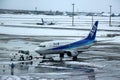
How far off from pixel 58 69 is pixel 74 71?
7.69 ft

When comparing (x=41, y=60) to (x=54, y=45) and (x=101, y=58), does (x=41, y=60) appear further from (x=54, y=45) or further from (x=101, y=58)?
(x=101, y=58)

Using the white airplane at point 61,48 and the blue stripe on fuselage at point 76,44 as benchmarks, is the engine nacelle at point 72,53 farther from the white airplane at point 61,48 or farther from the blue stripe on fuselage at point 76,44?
the blue stripe on fuselage at point 76,44

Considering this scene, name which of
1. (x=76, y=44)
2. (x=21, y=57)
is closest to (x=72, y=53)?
(x=76, y=44)

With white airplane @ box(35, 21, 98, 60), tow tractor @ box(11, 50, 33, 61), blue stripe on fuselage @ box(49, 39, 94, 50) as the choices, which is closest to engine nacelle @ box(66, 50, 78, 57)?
white airplane @ box(35, 21, 98, 60)

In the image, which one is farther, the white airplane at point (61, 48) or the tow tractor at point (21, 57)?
the white airplane at point (61, 48)

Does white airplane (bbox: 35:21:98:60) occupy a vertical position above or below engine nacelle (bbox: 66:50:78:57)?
above

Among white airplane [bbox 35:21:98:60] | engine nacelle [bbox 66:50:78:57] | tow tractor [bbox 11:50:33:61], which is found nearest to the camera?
tow tractor [bbox 11:50:33:61]

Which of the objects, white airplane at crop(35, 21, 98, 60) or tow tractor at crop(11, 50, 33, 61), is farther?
white airplane at crop(35, 21, 98, 60)

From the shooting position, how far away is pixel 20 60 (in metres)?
45.1

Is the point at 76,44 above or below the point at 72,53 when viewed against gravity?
above

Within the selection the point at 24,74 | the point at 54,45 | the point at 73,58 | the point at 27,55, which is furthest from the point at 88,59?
the point at 24,74

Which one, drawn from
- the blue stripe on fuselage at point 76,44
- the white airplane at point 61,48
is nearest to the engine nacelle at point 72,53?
the white airplane at point 61,48

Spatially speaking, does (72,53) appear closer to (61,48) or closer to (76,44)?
(61,48)

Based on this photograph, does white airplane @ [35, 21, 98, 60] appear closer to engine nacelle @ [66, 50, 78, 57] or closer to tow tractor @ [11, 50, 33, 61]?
engine nacelle @ [66, 50, 78, 57]
